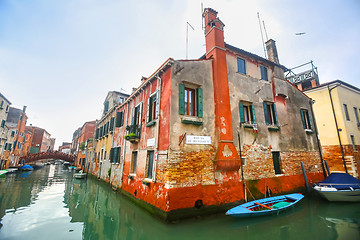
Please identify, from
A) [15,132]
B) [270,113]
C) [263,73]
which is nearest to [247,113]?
[270,113]

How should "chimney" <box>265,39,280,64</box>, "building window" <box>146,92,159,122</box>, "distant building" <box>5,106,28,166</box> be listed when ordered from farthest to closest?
"distant building" <box>5,106,28,166</box> → "chimney" <box>265,39,280,64</box> → "building window" <box>146,92,159,122</box>

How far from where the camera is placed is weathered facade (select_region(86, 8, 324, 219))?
698 centimetres

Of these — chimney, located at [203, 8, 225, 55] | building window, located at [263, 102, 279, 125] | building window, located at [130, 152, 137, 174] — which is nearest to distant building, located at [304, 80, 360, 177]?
building window, located at [263, 102, 279, 125]

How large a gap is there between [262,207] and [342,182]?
548cm

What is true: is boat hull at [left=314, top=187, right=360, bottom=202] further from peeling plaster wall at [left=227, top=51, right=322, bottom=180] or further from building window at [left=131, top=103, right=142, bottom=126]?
building window at [left=131, top=103, right=142, bottom=126]

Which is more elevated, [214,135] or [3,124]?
[3,124]

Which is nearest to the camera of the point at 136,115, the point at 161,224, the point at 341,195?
the point at 161,224

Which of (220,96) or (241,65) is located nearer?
(220,96)

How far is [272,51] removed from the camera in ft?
41.4

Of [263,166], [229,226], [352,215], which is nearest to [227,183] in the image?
[229,226]

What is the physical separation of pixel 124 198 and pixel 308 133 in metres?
13.2

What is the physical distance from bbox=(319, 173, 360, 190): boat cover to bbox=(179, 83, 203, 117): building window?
28.0ft

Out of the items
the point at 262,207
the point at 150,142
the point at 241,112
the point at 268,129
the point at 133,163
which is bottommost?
the point at 262,207

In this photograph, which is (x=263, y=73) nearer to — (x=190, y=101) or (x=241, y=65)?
(x=241, y=65)
